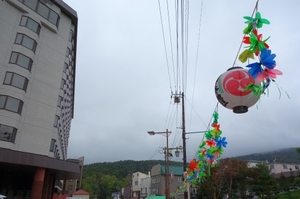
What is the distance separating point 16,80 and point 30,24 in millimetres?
6097

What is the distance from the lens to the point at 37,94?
22594mm

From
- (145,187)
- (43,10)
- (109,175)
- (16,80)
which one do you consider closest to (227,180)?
(16,80)

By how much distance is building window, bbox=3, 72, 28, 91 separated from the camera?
67.6ft

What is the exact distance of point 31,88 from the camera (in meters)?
22.2

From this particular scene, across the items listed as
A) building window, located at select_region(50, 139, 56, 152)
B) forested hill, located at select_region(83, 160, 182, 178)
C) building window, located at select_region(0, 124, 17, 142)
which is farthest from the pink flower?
forested hill, located at select_region(83, 160, 182, 178)

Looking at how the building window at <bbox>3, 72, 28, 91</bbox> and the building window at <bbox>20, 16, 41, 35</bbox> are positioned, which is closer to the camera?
the building window at <bbox>3, 72, 28, 91</bbox>

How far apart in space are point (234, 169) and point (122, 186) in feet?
198

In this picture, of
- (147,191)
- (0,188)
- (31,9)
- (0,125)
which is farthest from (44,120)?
(147,191)

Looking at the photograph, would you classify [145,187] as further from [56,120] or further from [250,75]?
[250,75]

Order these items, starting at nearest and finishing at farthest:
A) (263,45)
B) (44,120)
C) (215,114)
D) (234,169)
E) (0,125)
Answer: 1. (263,45)
2. (215,114)
3. (0,125)
4. (44,120)
5. (234,169)

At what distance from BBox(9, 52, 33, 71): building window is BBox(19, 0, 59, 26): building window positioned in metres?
5.52

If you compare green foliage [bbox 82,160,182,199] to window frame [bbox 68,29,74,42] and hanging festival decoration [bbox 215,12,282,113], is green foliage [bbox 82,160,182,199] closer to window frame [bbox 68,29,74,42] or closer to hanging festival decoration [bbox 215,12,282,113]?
window frame [bbox 68,29,74,42]

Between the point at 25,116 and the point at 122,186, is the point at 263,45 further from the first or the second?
the point at 122,186

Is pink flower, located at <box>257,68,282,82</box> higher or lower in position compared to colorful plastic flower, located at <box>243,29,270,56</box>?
lower
